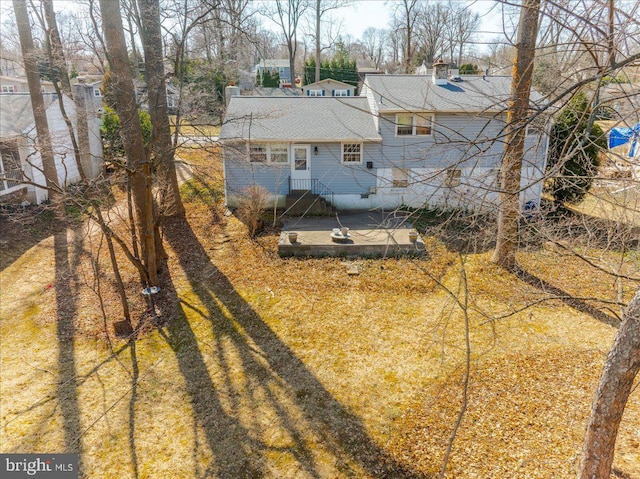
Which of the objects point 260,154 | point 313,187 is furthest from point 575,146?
point 260,154

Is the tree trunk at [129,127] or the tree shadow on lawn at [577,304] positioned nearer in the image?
the tree shadow on lawn at [577,304]

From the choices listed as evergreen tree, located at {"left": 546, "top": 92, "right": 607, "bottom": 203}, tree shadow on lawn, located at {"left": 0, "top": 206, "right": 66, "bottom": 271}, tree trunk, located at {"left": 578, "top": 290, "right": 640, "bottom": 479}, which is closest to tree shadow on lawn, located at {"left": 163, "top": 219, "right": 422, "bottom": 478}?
tree trunk, located at {"left": 578, "top": 290, "right": 640, "bottom": 479}

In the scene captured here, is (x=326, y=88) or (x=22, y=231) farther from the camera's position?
(x=326, y=88)

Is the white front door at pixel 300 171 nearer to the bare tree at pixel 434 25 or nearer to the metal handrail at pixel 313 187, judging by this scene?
the metal handrail at pixel 313 187

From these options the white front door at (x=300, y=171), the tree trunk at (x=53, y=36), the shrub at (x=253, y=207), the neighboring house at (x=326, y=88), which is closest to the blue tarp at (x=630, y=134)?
the shrub at (x=253, y=207)

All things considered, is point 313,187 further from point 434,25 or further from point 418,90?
point 434,25

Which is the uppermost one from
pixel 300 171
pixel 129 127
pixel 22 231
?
pixel 129 127

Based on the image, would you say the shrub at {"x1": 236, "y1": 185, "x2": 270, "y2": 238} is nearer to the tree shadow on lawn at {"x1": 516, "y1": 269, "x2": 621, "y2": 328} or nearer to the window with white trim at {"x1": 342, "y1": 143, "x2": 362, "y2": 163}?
the window with white trim at {"x1": 342, "y1": 143, "x2": 362, "y2": 163}
